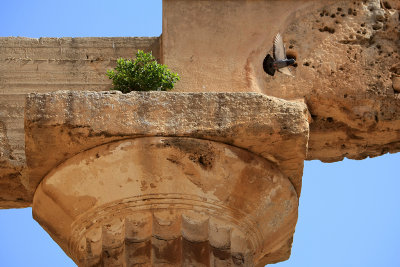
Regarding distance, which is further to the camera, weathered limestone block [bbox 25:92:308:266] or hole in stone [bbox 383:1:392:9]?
hole in stone [bbox 383:1:392:9]

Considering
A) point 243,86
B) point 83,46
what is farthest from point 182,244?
point 83,46

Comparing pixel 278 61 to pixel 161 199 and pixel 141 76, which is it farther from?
pixel 161 199

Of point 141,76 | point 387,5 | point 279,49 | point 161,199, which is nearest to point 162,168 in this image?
point 161,199

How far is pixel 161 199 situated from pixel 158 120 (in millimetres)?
606

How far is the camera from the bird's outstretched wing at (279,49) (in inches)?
334

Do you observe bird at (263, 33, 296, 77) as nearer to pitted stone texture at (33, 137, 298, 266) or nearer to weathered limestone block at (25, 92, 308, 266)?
weathered limestone block at (25, 92, 308, 266)

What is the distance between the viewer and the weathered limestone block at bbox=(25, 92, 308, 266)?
7.36 metres

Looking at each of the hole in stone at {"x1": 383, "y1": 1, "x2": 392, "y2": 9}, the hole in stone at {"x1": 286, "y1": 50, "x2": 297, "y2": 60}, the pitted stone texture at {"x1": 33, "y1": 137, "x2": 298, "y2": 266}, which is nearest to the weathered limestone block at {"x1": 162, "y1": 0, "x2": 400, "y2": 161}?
the hole in stone at {"x1": 286, "y1": 50, "x2": 297, "y2": 60}

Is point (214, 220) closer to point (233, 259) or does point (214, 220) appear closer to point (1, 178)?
point (233, 259)

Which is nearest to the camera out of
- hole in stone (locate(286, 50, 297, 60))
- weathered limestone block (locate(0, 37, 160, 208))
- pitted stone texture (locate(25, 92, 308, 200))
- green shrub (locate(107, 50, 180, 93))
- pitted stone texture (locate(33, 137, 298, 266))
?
pitted stone texture (locate(25, 92, 308, 200))

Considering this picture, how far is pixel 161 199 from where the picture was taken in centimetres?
751

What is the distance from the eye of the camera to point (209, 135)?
7.38 metres

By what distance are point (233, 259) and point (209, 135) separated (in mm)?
985

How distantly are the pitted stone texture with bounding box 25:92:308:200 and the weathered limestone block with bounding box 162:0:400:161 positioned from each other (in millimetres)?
941
